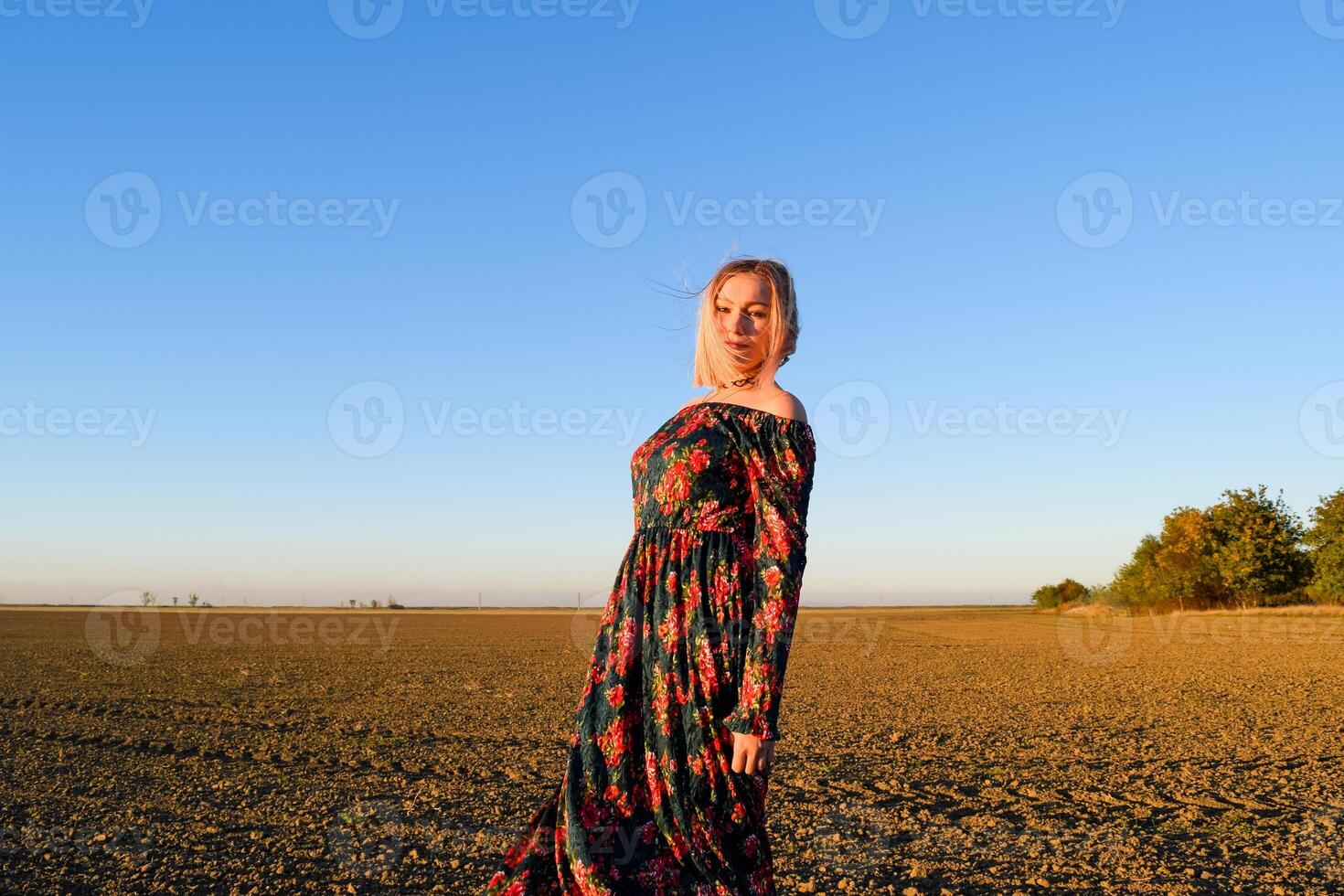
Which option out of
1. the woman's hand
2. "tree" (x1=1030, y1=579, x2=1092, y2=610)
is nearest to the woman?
the woman's hand

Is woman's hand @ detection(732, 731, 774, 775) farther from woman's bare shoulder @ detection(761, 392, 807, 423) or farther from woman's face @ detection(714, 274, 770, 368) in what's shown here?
woman's face @ detection(714, 274, 770, 368)

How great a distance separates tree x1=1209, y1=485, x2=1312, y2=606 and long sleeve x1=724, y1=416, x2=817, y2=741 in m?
49.5

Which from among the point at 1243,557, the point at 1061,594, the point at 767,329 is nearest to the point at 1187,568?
the point at 1243,557

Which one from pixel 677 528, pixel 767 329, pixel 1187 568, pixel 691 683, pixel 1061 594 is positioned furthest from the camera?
pixel 1061 594

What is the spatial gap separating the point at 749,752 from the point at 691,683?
0.23 metres

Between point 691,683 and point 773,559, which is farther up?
point 773,559

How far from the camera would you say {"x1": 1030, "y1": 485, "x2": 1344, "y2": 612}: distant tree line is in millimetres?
41656

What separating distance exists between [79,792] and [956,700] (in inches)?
376

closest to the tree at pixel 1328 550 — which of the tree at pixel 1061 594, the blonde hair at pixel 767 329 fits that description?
the tree at pixel 1061 594

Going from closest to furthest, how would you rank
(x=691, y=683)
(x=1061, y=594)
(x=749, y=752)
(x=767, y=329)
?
(x=749, y=752) → (x=691, y=683) → (x=767, y=329) → (x=1061, y=594)

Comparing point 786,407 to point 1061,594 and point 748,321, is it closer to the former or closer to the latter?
point 748,321

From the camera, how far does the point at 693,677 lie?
2508 millimetres

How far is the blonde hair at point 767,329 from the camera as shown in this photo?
2.77 metres

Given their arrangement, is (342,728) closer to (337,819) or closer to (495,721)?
(495,721)
